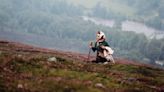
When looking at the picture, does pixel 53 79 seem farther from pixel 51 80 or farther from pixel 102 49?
pixel 102 49

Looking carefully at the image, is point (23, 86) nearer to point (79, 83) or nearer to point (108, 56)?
point (79, 83)

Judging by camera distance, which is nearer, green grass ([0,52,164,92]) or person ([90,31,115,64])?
green grass ([0,52,164,92])

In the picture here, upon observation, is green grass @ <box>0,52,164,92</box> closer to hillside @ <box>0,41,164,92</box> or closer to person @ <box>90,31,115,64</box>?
hillside @ <box>0,41,164,92</box>

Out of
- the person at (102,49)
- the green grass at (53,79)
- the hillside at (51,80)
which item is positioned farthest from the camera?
the person at (102,49)

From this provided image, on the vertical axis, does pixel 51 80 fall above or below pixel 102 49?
below

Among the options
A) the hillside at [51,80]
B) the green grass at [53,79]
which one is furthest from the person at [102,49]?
the hillside at [51,80]

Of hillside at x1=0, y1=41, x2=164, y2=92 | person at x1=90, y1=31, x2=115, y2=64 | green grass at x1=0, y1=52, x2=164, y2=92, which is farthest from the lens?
person at x1=90, y1=31, x2=115, y2=64

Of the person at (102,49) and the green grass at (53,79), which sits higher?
the person at (102,49)

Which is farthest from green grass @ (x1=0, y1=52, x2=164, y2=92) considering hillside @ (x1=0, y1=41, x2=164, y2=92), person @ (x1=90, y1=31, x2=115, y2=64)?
person @ (x1=90, y1=31, x2=115, y2=64)

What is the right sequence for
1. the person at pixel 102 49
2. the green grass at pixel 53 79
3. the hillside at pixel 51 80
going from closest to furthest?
the hillside at pixel 51 80
the green grass at pixel 53 79
the person at pixel 102 49

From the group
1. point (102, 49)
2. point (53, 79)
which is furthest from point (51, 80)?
point (102, 49)

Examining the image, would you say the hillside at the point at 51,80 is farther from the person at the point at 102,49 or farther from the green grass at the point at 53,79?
the person at the point at 102,49

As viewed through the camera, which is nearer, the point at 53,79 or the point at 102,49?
the point at 53,79

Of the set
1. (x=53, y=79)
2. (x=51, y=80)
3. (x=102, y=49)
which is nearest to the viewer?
(x=51, y=80)
